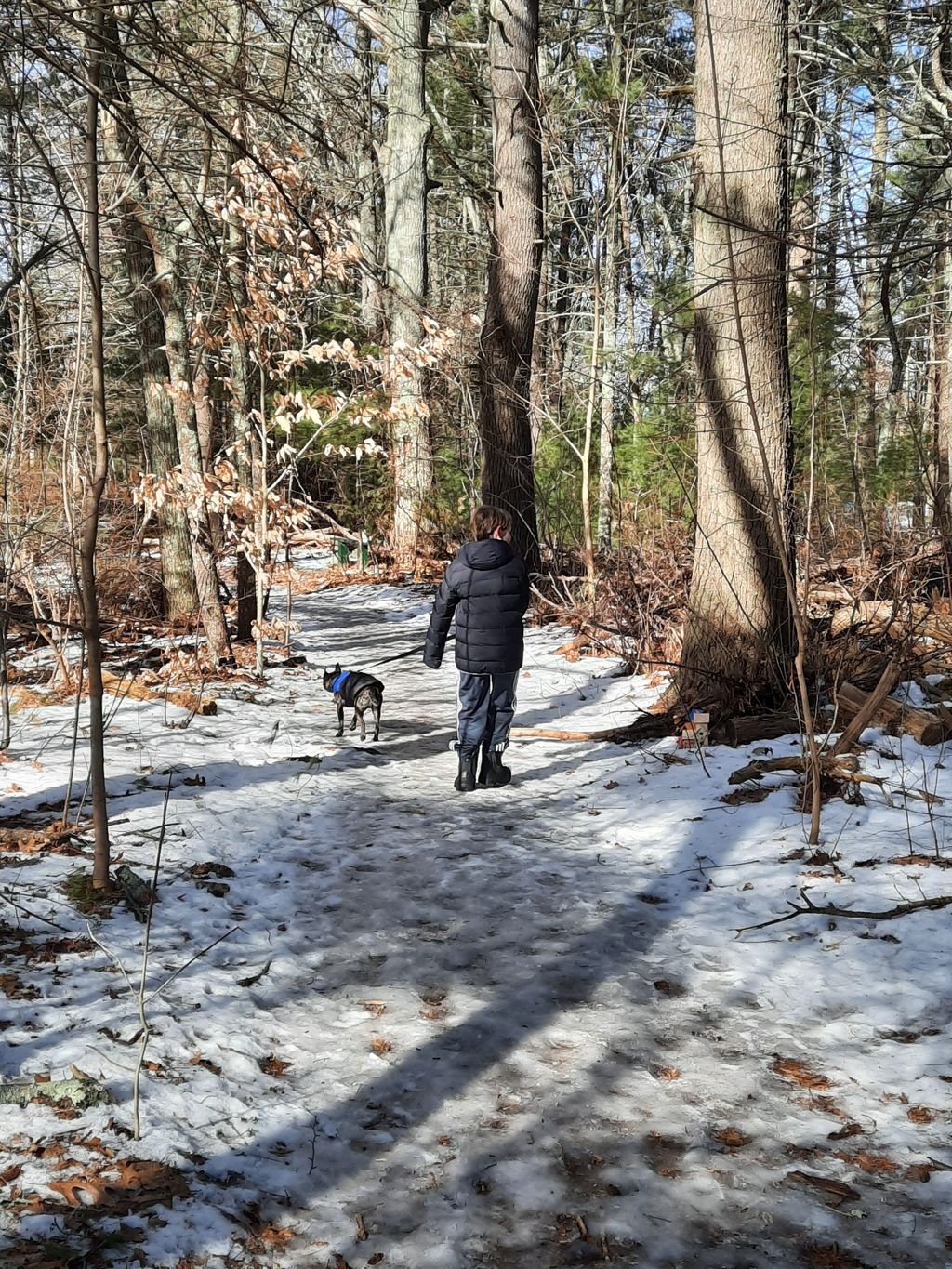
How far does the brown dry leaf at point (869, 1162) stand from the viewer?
2971mm

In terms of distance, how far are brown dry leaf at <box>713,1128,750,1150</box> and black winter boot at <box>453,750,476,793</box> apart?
3973mm

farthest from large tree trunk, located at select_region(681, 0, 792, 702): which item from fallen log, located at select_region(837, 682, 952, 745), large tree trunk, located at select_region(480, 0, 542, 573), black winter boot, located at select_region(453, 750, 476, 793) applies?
large tree trunk, located at select_region(480, 0, 542, 573)

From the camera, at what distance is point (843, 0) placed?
1537 cm

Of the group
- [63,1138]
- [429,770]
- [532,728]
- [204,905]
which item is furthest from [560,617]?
[63,1138]

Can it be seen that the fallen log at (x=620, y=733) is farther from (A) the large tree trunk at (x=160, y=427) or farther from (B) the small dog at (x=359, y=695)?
(A) the large tree trunk at (x=160, y=427)

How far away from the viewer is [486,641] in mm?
7051

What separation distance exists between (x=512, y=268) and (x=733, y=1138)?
11.7 metres

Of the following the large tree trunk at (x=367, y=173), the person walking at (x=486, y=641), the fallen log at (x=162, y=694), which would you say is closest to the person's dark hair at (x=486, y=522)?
the person walking at (x=486, y=641)

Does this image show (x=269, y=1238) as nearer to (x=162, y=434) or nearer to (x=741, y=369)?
(x=741, y=369)

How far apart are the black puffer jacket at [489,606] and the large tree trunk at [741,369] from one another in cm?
148

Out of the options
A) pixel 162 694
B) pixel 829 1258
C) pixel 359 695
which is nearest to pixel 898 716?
pixel 359 695

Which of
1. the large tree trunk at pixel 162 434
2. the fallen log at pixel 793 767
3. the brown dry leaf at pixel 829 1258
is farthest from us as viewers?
the large tree trunk at pixel 162 434

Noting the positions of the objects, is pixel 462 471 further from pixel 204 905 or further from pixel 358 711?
pixel 204 905

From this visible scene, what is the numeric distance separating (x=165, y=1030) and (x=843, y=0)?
17.7 meters
